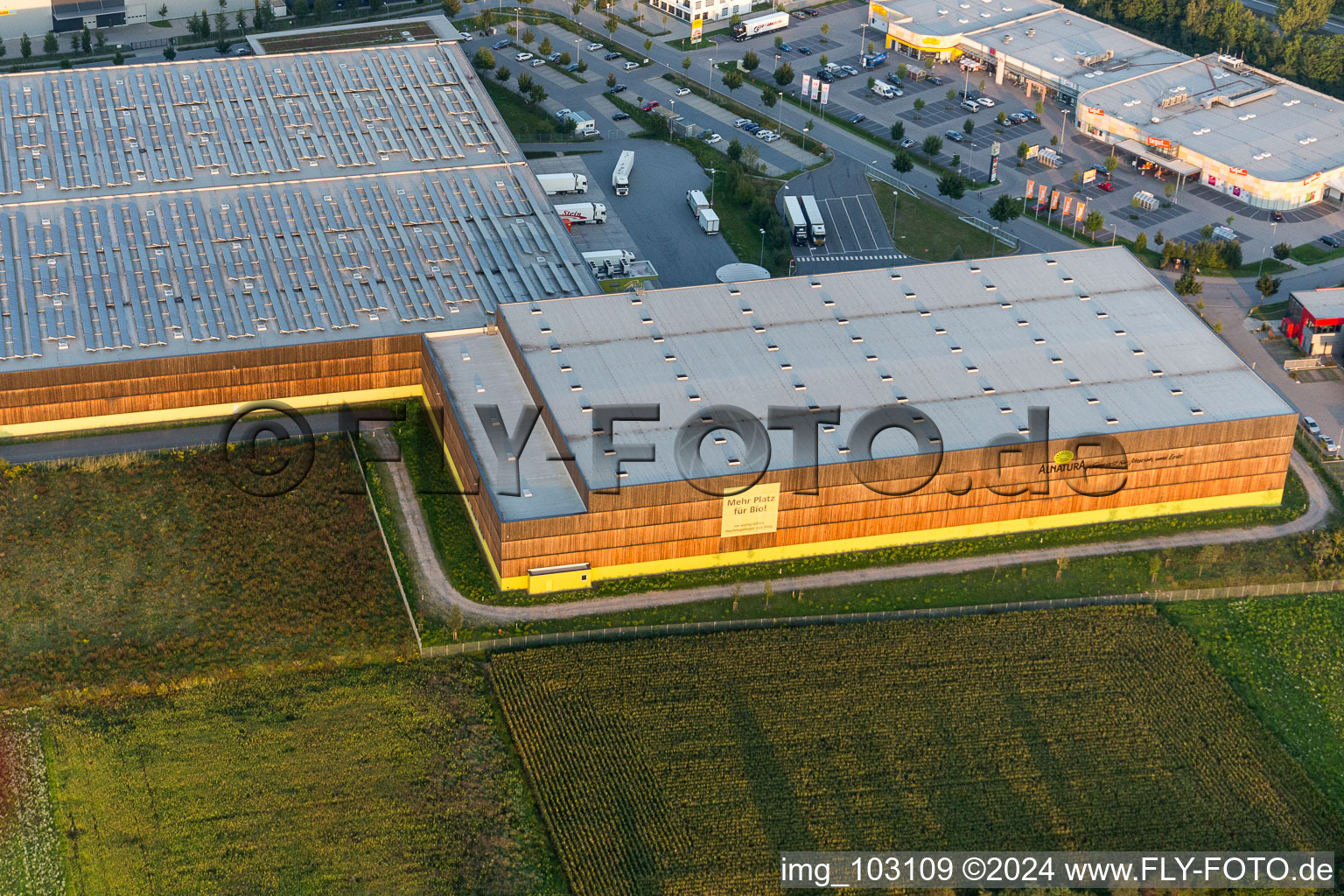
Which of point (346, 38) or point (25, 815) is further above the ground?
point (346, 38)

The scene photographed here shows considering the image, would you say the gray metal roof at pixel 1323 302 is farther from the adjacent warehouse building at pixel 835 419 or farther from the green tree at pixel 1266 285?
the adjacent warehouse building at pixel 835 419

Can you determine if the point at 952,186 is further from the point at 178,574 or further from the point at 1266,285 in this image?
the point at 178,574

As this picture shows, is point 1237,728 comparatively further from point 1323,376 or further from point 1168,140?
point 1168,140

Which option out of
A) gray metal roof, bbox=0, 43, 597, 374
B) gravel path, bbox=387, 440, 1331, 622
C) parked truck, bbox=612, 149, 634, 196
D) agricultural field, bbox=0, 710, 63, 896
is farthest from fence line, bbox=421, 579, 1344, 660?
parked truck, bbox=612, 149, 634, 196

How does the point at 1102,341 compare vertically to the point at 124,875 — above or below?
above

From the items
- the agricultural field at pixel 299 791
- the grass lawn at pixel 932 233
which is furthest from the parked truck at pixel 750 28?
the agricultural field at pixel 299 791

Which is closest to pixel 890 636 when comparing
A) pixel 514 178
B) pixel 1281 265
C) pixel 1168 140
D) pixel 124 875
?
pixel 124 875

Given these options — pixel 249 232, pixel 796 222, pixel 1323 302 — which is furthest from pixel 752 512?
pixel 1323 302
